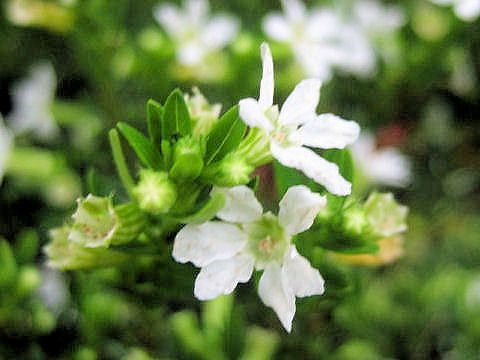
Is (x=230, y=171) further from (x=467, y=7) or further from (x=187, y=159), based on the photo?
(x=467, y=7)

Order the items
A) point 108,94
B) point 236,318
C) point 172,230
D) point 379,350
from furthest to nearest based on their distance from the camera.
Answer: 1. point 108,94
2. point 379,350
3. point 236,318
4. point 172,230

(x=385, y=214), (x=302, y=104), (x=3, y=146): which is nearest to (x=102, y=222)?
(x=302, y=104)

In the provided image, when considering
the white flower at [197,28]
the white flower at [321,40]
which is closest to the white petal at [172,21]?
the white flower at [197,28]

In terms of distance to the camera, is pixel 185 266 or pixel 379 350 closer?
pixel 185 266

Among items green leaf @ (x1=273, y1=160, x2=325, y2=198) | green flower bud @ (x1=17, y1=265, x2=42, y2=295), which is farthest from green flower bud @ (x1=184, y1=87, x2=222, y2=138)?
green flower bud @ (x1=17, y1=265, x2=42, y2=295)

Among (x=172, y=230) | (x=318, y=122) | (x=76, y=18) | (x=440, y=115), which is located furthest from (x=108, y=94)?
(x=440, y=115)

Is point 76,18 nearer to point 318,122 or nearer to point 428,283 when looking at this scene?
point 318,122
